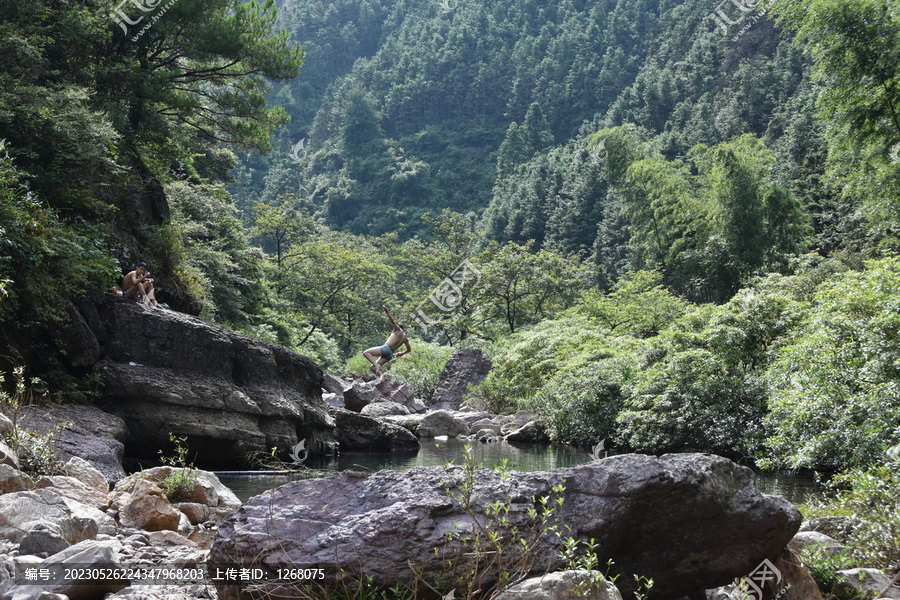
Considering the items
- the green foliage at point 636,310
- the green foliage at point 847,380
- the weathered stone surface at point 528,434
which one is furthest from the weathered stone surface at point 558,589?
the green foliage at point 636,310

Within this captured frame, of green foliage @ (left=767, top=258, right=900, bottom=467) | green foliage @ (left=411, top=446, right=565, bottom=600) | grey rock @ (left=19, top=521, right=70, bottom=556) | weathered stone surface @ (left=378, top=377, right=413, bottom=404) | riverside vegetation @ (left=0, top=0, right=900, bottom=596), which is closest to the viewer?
green foliage @ (left=411, top=446, right=565, bottom=600)

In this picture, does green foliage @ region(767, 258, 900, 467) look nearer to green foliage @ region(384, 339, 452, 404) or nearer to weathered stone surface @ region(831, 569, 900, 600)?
weathered stone surface @ region(831, 569, 900, 600)

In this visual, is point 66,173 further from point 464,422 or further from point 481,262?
point 481,262

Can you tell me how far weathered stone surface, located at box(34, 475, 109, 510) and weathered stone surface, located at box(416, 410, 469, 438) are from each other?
453 inches

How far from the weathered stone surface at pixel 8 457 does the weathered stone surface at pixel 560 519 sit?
8.51 ft

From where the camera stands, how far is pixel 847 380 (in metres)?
7.16

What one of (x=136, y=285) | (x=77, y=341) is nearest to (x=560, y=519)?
(x=77, y=341)

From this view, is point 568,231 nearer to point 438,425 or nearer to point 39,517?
point 438,425

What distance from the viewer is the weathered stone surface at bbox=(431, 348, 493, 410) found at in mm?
22672

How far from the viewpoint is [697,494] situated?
3650 mm

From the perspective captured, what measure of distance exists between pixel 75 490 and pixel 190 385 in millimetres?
4810

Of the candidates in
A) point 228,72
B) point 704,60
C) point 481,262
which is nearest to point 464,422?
point 228,72

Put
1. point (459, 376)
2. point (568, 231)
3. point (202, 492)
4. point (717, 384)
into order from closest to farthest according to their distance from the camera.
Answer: point (202, 492)
point (717, 384)
point (459, 376)
point (568, 231)

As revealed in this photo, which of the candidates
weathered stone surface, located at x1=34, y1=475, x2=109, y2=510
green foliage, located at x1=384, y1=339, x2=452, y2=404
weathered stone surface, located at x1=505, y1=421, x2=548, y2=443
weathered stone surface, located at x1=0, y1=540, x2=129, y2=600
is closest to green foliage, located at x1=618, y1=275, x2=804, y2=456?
weathered stone surface, located at x1=505, y1=421, x2=548, y2=443
